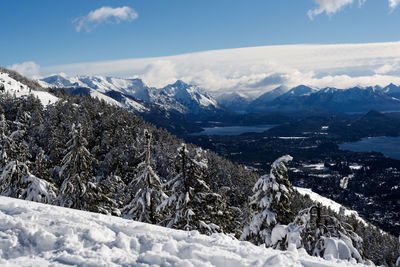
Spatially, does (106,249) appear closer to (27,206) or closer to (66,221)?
(66,221)

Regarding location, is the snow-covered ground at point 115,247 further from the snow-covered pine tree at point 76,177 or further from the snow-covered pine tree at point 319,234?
the snow-covered pine tree at point 76,177

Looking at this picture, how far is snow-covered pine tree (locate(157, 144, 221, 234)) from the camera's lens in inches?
708

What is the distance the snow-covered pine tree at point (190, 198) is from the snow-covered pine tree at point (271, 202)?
3.01m

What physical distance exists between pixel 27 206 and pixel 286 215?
40.7 ft

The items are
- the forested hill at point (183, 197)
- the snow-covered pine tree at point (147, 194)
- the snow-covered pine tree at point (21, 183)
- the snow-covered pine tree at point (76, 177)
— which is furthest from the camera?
the snow-covered pine tree at point (76, 177)

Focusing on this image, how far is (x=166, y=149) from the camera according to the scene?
85.7 m

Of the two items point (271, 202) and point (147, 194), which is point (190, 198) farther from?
point (271, 202)

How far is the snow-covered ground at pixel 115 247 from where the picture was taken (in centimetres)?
746

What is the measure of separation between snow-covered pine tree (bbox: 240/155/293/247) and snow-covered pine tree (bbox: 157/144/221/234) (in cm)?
301

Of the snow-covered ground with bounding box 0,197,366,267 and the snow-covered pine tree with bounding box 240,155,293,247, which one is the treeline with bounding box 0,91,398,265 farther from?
the snow-covered ground with bounding box 0,197,366,267

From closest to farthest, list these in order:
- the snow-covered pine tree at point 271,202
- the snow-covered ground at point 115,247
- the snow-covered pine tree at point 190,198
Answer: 1. the snow-covered ground at point 115,247
2. the snow-covered pine tree at point 271,202
3. the snow-covered pine tree at point 190,198

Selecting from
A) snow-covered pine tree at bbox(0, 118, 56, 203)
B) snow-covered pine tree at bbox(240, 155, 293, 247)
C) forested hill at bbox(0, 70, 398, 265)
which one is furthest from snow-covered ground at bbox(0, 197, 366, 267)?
snow-covered pine tree at bbox(0, 118, 56, 203)

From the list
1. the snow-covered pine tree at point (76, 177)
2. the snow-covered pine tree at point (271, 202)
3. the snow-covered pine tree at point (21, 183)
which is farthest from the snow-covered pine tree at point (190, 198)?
the snow-covered pine tree at point (21, 183)

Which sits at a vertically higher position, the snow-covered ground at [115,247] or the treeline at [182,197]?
the snow-covered ground at [115,247]
